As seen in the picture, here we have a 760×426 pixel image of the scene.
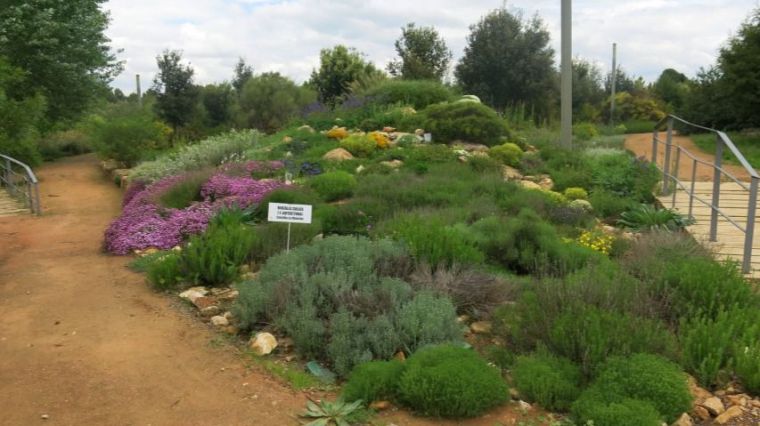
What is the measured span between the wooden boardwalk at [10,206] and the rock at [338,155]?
5530mm

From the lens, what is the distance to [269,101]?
93.1 ft

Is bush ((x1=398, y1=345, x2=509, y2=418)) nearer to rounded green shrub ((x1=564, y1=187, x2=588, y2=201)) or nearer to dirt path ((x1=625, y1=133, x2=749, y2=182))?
rounded green shrub ((x1=564, y1=187, x2=588, y2=201))

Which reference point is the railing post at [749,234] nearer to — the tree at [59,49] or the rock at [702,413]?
the rock at [702,413]

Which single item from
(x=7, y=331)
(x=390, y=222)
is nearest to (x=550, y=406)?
(x=390, y=222)

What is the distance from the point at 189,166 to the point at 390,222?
688 cm

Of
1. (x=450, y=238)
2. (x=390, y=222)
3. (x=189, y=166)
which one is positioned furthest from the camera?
(x=189, y=166)

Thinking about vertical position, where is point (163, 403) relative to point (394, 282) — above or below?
below

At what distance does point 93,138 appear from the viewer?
18.6 metres

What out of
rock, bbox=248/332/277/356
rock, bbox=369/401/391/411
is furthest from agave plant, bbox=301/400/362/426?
rock, bbox=248/332/277/356

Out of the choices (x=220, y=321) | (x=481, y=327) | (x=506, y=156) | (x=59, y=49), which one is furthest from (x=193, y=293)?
(x=59, y=49)

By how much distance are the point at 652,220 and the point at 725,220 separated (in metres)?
1.19

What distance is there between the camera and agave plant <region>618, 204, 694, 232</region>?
804 cm

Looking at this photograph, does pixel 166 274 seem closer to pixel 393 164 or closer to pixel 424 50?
pixel 393 164

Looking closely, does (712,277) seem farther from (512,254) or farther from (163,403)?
(163,403)
